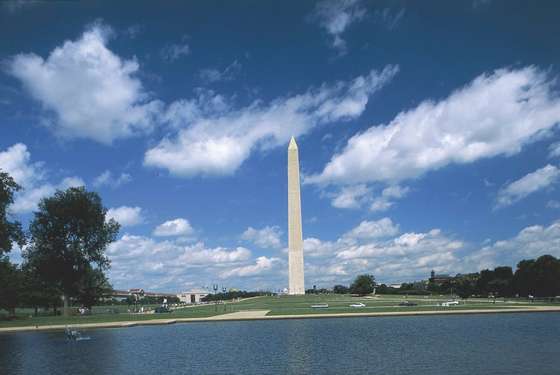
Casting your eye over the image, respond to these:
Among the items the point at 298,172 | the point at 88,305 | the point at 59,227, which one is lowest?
the point at 88,305

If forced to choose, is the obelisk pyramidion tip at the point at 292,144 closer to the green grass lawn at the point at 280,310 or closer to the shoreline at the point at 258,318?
the green grass lawn at the point at 280,310

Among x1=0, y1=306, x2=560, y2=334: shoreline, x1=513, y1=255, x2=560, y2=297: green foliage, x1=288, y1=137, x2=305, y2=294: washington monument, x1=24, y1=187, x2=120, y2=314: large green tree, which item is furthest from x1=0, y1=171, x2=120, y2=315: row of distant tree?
x1=513, y1=255, x2=560, y2=297: green foliage

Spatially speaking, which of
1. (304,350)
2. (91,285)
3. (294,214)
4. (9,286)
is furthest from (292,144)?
(304,350)

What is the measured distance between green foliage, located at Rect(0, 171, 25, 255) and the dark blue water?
10201mm

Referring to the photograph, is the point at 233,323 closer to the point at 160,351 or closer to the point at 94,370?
the point at 160,351

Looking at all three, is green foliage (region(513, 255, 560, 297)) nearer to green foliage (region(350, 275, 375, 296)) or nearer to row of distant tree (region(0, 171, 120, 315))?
green foliage (region(350, 275, 375, 296))

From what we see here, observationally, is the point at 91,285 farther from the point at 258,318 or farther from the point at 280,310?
the point at 258,318

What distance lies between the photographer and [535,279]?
93.8 metres

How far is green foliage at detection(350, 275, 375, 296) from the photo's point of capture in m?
124

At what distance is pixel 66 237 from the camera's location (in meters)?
64.3

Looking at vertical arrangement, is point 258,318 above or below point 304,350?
above

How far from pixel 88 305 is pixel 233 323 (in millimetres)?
43210

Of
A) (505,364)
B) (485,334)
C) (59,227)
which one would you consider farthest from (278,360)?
(59,227)

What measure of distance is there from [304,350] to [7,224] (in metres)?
35.5
